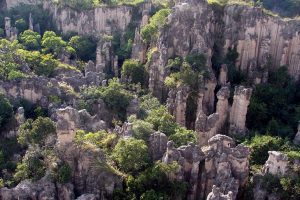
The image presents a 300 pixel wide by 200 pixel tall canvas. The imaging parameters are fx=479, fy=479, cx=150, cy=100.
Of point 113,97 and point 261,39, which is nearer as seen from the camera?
point 113,97

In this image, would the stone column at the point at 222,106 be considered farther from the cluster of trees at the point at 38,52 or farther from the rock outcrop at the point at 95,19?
the rock outcrop at the point at 95,19

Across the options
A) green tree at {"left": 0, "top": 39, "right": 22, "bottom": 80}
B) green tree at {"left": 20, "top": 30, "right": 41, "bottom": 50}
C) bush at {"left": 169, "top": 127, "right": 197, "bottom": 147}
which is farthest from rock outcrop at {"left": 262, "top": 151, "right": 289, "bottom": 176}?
green tree at {"left": 20, "top": 30, "right": 41, "bottom": 50}

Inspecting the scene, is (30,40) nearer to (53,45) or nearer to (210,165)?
(53,45)

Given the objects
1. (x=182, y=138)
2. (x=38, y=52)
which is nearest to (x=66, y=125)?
(x=182, y=138)

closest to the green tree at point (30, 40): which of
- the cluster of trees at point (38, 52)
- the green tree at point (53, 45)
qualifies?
the cluster of trees at point (38, 52)

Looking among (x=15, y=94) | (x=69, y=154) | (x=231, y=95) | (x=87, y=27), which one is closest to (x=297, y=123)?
(x=231, y=95)

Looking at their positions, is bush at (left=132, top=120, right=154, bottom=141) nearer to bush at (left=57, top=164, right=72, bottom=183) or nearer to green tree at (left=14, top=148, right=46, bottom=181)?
bush at (left=57, top=164, right=72, bottom=183)
